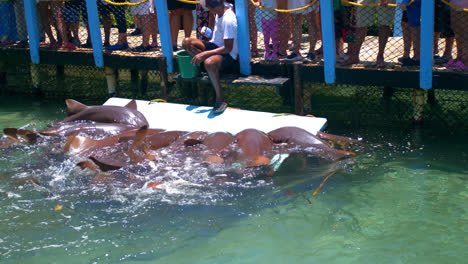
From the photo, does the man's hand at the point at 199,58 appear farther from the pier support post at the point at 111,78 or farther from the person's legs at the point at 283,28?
the pier support post at the point at 111,78

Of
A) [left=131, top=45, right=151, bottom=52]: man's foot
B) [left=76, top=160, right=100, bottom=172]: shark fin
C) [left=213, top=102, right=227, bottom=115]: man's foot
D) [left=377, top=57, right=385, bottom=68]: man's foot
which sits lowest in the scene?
[left=76, top=160, right=100, bottom=172]: shark fin

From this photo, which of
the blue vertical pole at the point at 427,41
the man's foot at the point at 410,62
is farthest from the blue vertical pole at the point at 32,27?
the blue vertical pole at the point at 427,41

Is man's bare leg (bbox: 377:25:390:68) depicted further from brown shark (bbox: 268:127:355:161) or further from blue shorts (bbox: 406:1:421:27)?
brown shark (bbox: 268:127:355:161)

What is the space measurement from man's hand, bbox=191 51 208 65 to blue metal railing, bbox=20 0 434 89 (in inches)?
26.5

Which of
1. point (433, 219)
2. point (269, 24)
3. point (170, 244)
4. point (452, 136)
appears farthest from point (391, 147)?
point (170, 244)

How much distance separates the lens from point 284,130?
721 cm

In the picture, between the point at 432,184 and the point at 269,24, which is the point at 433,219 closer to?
the point at 432,184

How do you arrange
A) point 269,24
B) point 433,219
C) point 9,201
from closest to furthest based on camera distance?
1. point 433,219
2. point 9,201
3. point 269,24

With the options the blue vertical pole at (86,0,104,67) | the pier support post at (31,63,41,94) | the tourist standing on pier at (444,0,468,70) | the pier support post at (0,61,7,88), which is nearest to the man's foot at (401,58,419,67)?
the tourist standing on pier at (444,0,468,70)

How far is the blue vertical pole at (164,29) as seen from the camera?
346 inches

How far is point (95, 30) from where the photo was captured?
9.39 m

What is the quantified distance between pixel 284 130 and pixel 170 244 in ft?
9.35

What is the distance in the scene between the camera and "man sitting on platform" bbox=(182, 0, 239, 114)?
26.5ft

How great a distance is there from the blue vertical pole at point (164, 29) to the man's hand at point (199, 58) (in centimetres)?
103
